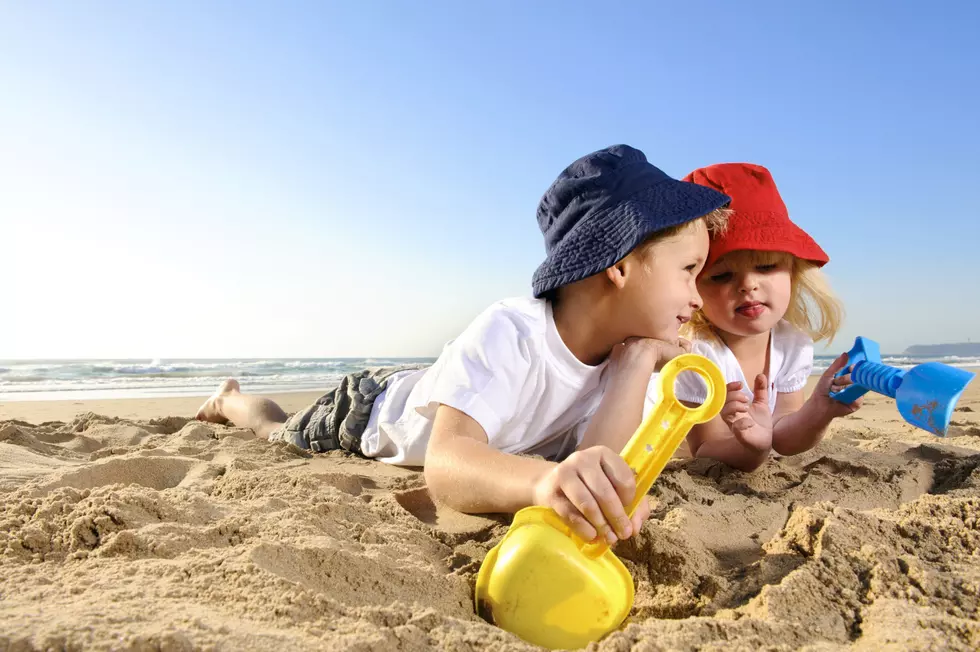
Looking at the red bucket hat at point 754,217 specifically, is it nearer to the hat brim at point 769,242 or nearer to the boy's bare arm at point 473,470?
the hat brim at point 769,242

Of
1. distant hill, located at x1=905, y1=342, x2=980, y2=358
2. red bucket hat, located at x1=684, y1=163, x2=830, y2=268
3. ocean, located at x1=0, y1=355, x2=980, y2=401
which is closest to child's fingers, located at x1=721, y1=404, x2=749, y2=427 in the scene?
red bucket hat, located at x1=684, y1=163, x2=830, y2=268

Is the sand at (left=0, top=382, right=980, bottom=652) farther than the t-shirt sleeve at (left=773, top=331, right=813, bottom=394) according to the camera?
No

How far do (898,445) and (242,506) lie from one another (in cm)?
278

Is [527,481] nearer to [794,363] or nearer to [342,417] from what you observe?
[342,417]

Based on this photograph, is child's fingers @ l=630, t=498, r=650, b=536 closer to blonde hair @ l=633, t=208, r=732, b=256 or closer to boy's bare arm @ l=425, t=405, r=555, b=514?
boy's bare arm @ l=425, t=405, r=555, b=514

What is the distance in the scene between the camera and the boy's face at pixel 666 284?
2.08 meters

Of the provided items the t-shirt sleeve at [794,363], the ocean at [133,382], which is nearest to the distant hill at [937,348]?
the ocean at [133,382]

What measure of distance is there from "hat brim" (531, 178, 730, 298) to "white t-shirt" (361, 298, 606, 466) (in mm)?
198

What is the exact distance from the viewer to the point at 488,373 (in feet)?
6.59

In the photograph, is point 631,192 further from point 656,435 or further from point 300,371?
point 300,371

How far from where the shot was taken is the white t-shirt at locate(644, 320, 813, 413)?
107 inches

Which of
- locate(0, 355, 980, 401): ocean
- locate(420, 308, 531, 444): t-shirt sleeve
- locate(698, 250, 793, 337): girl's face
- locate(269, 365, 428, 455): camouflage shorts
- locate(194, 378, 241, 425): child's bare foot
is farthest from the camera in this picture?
locate(0, 355, 980, 401): ocean

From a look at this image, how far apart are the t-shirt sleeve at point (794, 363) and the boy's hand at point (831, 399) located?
1.97 ft

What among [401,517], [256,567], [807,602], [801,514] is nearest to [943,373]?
[801,514]
